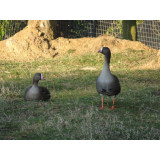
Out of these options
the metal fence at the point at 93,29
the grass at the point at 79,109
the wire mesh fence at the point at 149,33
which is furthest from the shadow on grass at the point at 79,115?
the metal fence at the point at 93,29

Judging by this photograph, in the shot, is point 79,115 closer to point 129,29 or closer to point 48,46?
point 48,46

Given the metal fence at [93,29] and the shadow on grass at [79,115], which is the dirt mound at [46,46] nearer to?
the metal fence at [93,29]

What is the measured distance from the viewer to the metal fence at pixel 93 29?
2236cm

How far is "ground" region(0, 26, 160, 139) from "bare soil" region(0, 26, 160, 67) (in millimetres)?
102

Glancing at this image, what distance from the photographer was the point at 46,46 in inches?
834

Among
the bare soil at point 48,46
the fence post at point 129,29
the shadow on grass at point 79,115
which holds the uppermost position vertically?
the fence post at point 129,29

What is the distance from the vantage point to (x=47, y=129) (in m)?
7.88

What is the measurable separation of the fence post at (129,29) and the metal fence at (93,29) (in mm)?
519

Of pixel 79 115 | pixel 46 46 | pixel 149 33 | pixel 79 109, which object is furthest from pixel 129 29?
pixel 79 115

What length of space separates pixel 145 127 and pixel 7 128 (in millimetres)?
2990

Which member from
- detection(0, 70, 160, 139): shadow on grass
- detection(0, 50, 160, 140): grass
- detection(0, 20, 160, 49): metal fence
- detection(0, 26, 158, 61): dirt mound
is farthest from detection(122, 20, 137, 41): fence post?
detection(0, 70, 160, 139): shadow on grass

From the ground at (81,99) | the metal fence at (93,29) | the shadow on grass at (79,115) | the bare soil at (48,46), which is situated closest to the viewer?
the shadow on grass at (79,115)

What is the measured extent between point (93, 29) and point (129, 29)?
2.38m

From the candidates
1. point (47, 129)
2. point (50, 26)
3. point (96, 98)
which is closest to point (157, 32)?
point (50, 26)
